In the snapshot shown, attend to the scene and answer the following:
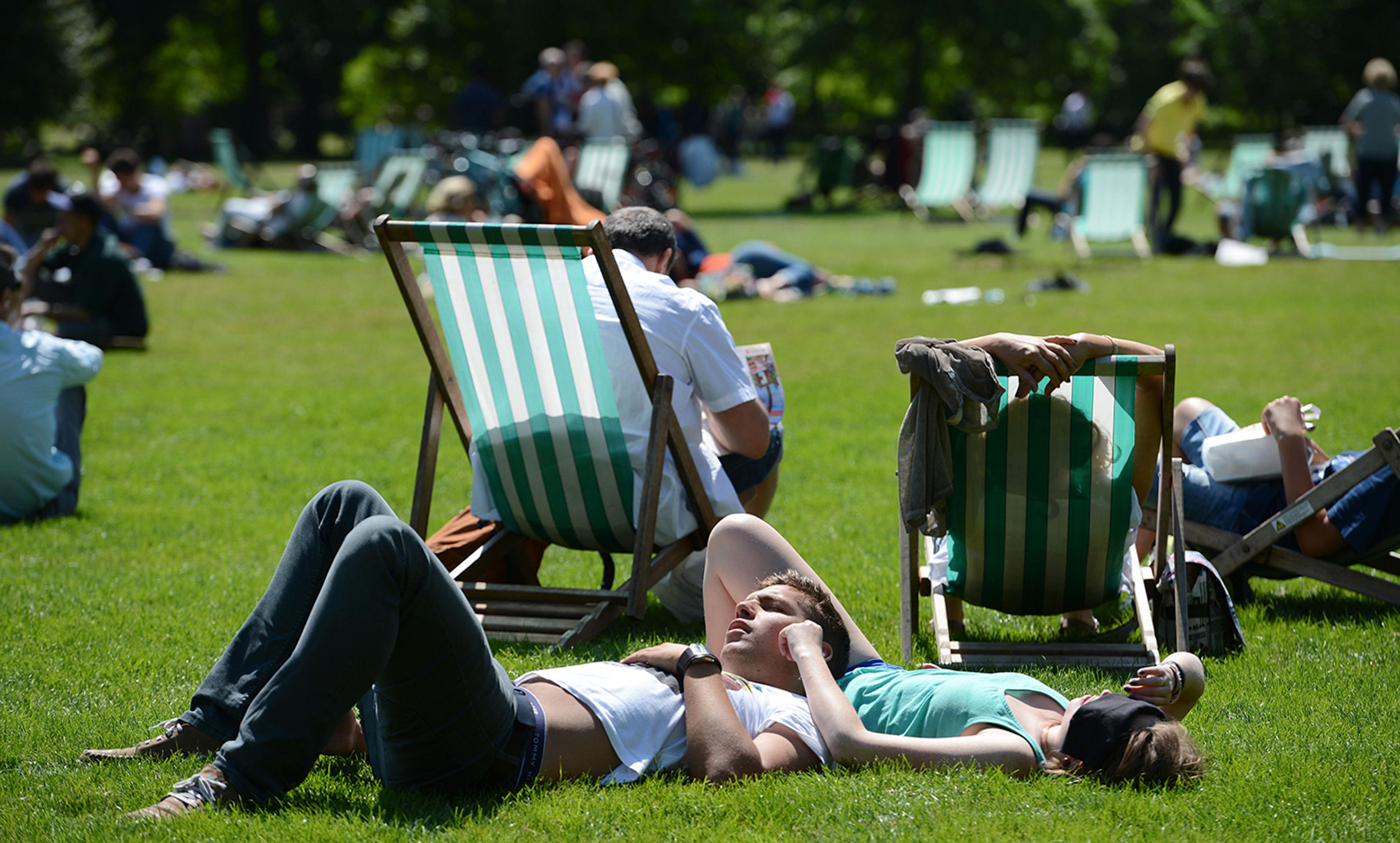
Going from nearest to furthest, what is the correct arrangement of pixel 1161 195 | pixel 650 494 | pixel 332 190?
pixel 650 494 → pixel 1161 195 → pixel 332 190

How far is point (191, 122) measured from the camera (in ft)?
131

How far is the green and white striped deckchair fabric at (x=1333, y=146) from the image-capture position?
63.2 feet

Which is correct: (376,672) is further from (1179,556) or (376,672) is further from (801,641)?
(1179,556)

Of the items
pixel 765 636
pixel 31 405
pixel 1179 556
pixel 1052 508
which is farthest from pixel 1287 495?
pixel 31 405

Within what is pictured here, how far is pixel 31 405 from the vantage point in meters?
5.51

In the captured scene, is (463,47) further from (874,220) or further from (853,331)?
(853,331)

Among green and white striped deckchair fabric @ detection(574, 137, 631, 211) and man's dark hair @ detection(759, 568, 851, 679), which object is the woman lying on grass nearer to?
man's dark hair @ detection(759, 568, 851, 679)

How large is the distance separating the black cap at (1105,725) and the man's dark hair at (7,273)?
4539 mm

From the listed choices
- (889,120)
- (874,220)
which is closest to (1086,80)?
(889,120)

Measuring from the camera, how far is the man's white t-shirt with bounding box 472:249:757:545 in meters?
4.30

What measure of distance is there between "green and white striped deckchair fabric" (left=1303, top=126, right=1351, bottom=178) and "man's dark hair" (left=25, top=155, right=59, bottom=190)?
16.0 metres

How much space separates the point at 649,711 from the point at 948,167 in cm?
1742

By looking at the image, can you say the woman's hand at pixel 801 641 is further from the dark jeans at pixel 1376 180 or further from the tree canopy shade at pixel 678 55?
the tree canopy shade at pixel 678 55

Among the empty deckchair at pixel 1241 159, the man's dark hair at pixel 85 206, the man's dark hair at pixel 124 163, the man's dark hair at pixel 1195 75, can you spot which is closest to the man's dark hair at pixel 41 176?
the man's dark hair at pixel 85 206
